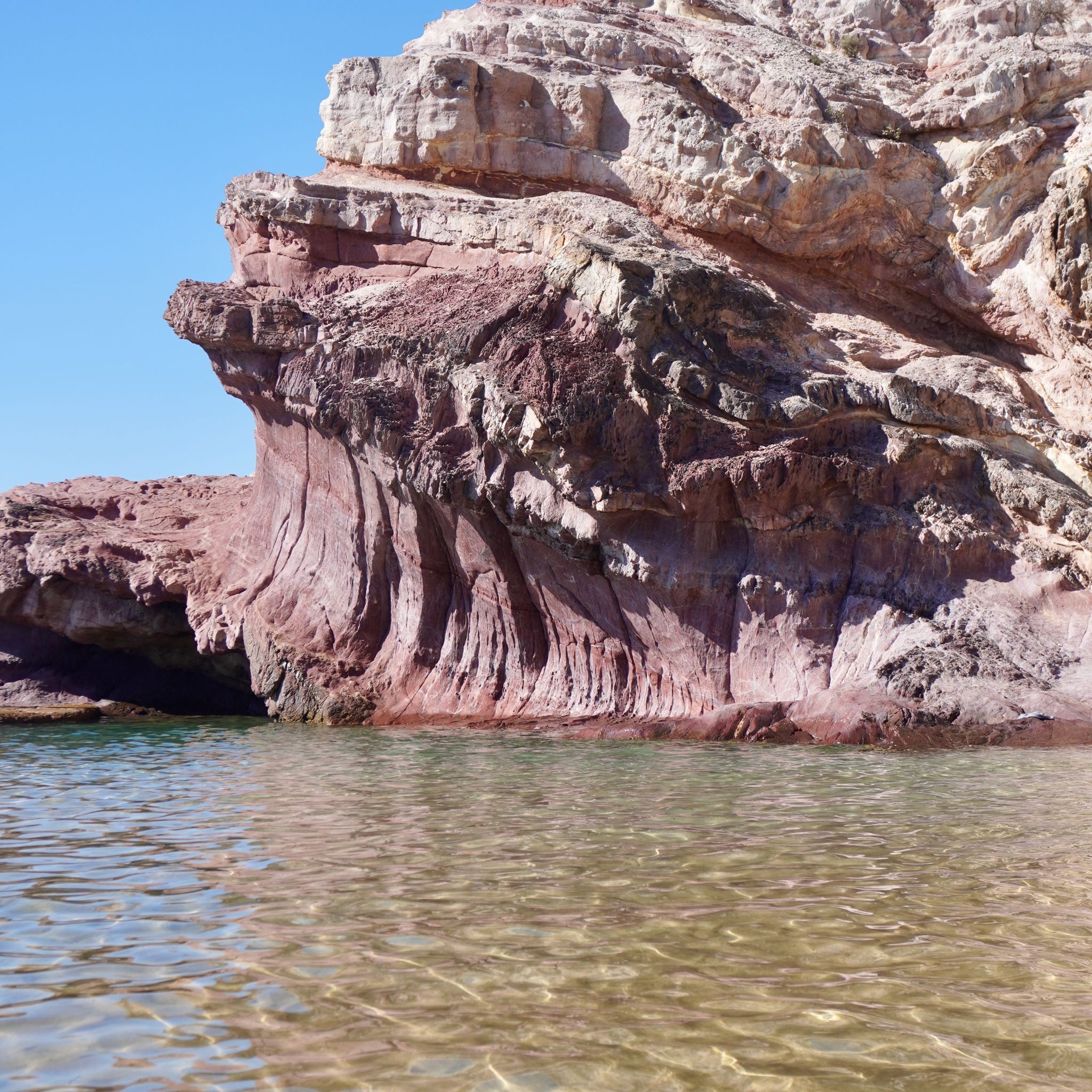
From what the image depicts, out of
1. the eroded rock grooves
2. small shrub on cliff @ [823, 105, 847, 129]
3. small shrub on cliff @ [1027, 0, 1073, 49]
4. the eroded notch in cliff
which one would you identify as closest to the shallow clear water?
the eroded rock grooves

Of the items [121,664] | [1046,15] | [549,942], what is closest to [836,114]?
[1046,15]

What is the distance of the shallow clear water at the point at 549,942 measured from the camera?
2998 mm

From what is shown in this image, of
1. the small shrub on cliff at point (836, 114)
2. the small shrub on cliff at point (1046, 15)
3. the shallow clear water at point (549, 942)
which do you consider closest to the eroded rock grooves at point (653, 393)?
the small shrub on cliff at point (836, 114)

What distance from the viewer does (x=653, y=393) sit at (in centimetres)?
1579

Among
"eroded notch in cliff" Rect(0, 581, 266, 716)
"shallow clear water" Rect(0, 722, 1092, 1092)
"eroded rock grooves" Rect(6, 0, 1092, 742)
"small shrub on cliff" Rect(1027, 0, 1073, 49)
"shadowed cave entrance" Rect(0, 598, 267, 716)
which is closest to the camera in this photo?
"shallow clear water" Rect(0, 722, 1092, 1092)

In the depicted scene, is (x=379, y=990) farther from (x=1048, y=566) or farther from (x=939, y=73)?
(x=939, y=73)

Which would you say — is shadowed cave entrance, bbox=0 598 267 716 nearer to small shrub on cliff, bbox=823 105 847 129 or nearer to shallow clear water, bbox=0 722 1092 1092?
shallow clear water, bbox=0 722 1092 1092

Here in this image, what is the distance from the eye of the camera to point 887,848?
5.86 meters

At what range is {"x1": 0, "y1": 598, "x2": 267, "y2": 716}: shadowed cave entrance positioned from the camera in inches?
851

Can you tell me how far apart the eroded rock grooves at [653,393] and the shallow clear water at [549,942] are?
290 inches

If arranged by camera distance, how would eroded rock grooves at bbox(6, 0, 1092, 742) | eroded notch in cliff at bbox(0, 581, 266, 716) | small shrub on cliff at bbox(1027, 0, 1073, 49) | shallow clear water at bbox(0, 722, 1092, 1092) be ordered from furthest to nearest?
small shrub on cliff at bbox(1027, 0, 1073, 49) → eroded notch in cliff at bbox(0, 581, 266, 716) → eroded rock grooves at bbox(6, 0, 1092, 742) → shallow clear water at bbox(0, 722, 1092, 1092)

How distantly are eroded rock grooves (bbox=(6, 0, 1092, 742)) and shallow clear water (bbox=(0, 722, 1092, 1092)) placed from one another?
736 centimetres

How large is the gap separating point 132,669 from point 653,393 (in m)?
13.4

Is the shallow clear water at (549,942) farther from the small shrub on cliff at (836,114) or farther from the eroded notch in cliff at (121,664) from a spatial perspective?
the small shrub on cliff at (836,114)
